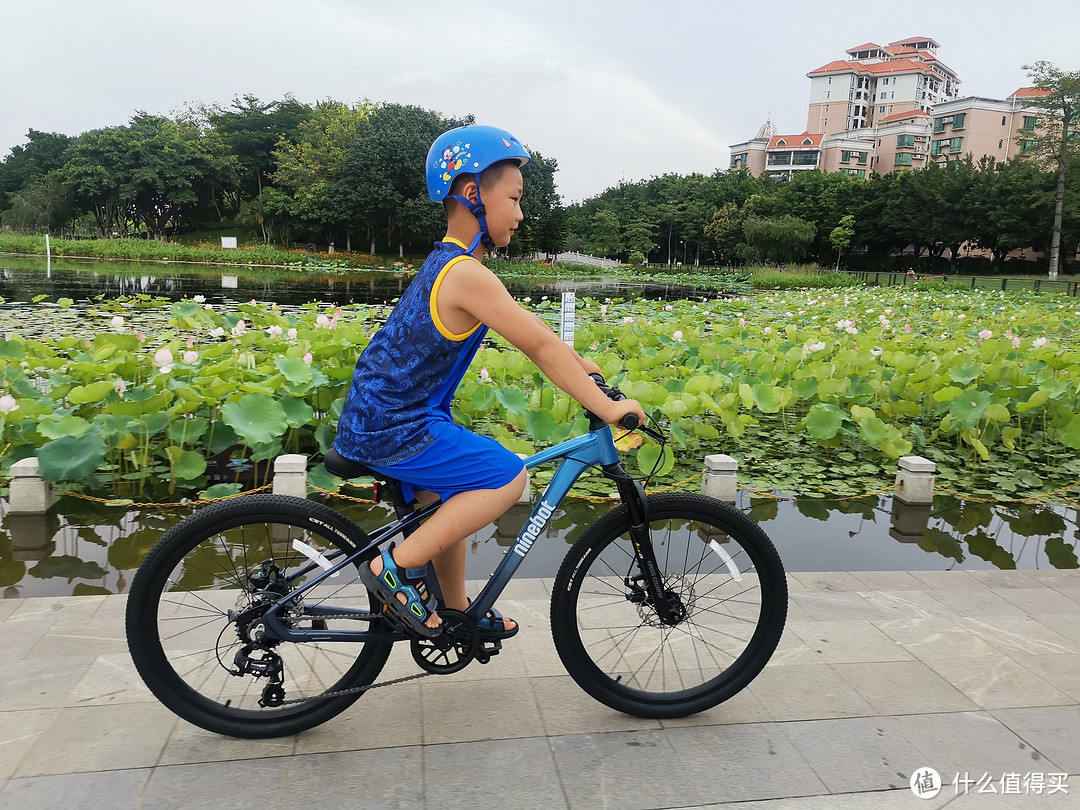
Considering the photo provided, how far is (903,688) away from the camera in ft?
7.98

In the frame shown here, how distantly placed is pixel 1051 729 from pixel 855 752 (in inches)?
25.9

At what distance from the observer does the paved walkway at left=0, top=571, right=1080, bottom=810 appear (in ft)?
6.06

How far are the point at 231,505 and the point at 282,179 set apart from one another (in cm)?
4650

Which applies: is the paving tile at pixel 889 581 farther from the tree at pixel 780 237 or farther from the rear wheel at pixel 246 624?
the tree at pixel 780 237

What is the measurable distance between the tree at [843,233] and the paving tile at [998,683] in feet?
165

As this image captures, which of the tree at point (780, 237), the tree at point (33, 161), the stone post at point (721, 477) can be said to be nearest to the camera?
the stone post at point (721, 477)

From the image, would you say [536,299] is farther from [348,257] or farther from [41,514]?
[348,257]

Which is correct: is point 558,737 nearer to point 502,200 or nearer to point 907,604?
point 502,200

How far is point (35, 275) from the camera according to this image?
2052 cm

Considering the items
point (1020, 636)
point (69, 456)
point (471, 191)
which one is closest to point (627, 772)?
point (471, 191)

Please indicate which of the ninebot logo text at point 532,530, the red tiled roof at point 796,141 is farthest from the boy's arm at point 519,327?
the red tiled roof at point 796,141

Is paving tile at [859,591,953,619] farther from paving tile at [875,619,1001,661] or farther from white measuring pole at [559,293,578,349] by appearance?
white measuring pole at [559,293,578,349]

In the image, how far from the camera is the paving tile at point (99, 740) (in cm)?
186

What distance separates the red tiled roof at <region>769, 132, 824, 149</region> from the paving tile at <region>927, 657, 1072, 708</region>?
8490 centimetres
